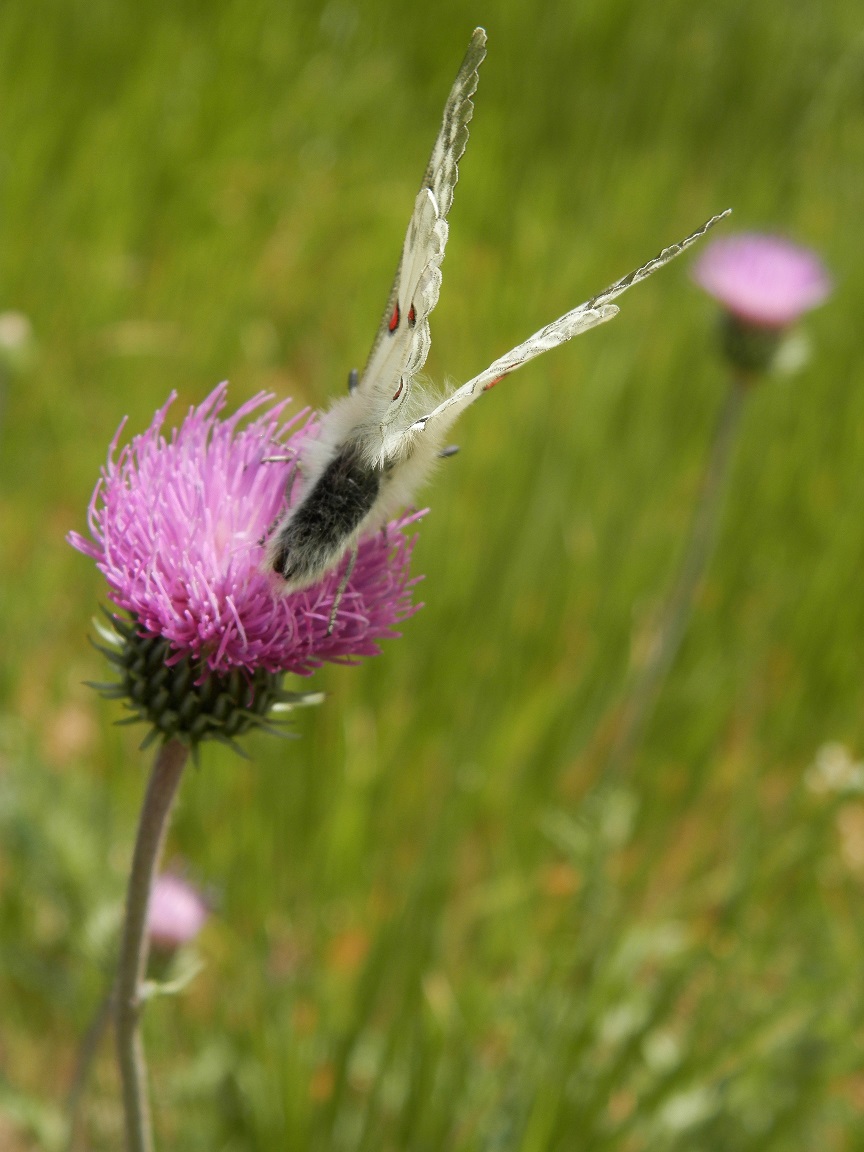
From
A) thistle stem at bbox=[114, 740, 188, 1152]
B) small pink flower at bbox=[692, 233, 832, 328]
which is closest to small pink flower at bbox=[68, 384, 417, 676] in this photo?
thistle stem at bbox=[114, 740, 188, 1152]

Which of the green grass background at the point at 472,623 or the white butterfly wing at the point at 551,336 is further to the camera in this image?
the green grass background at the point at 472,623

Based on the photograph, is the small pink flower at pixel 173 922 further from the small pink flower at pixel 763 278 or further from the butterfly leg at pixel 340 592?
the small pink flower at pixel 763 278

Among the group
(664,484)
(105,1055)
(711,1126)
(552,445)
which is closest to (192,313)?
(552,445)

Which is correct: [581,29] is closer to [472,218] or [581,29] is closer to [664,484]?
[472,218]

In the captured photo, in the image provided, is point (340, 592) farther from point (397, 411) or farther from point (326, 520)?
point (397, 411)

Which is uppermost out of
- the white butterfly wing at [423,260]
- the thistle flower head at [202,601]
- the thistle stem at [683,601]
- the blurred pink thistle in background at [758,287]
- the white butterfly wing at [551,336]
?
the blurred pink thistle in background at [758,287]

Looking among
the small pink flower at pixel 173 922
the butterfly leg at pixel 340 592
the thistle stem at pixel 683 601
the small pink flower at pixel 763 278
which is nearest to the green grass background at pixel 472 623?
the small pink flower at pixel 173 922

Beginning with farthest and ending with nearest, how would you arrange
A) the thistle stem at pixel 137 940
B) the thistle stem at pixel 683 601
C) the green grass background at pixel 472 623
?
the thistle stem at pixel 683 601 → the green grass background at pixel 472 623 → the thistle stem at pixel 137 940

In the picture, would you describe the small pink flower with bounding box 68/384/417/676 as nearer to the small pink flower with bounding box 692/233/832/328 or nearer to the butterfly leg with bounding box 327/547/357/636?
the butterfly leg with bounding box 327/547/357/636
